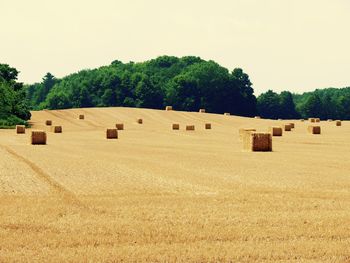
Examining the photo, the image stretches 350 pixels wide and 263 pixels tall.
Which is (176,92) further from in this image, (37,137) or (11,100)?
(37,137)

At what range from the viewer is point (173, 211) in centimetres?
1396

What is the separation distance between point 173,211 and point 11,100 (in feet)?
202

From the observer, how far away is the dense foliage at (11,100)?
233 feet

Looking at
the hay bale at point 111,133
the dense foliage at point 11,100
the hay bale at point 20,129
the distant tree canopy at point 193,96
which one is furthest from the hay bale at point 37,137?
the distant tree canopy at point 193,96

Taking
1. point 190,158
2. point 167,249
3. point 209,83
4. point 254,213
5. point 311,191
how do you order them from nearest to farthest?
point 167,249, point 254,213, point 311,191, point 190,158, point 209,83

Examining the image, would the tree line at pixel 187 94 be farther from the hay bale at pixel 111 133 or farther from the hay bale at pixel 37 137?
the hay bale at pixel 37 137

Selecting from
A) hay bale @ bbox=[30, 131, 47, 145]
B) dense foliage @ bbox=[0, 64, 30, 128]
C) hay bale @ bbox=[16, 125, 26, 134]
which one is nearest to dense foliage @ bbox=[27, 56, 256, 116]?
dense foliage @ bbox=[0, 64, 30, 128]

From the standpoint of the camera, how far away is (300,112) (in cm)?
16788

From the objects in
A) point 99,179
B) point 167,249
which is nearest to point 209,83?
point 99,179

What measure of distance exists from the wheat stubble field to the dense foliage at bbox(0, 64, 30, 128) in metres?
46.4

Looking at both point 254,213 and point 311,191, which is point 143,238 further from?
point 311,191

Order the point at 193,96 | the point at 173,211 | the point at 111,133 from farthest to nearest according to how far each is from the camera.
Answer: the point at 193,96 → the point at 111,133 → the point at 173,211

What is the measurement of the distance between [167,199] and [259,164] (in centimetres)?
1061

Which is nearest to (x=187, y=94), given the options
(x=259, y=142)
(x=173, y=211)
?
(x=259, y=142)
